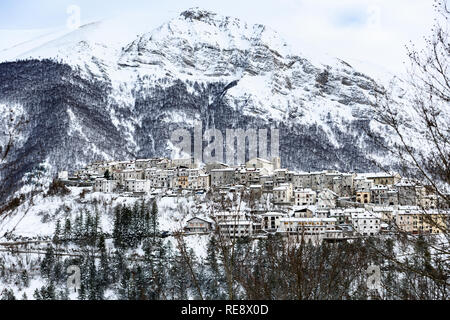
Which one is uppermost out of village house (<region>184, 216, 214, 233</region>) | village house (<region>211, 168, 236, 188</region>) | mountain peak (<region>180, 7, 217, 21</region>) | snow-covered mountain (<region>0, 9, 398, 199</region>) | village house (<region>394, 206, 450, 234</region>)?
mountain peak (<region>180, 7, 217, 21</region>)

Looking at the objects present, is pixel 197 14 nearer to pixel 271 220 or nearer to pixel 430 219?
pixel 271 220

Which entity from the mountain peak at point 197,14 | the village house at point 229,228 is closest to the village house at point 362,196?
the village house at point 229,228

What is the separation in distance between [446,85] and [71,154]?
2993 inches

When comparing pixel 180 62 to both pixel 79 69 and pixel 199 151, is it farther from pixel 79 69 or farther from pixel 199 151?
pixel 199 151

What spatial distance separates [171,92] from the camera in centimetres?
12612

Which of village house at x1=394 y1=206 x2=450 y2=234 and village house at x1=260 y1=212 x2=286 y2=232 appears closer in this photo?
village house at x1=394 y1=206 x2=450 y2=234

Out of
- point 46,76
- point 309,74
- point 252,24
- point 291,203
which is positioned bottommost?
point 291,203

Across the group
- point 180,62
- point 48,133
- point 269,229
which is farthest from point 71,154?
point 180,62

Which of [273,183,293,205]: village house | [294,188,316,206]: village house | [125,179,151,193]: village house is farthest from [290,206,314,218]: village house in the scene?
[125,179,151,193]: village house

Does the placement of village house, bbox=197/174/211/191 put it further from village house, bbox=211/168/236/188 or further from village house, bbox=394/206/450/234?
village house, bbox=394/206/450/234

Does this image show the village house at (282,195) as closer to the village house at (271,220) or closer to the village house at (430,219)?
the village house at (271,220)

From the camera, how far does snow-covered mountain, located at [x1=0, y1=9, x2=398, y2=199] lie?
89.1m

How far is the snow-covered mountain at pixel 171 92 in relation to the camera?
8912cm

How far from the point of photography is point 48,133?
78.1 meters
